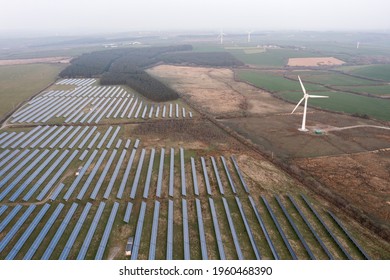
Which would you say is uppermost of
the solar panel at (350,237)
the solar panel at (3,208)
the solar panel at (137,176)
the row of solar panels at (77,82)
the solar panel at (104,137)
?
the row of solar panels at (77,82)

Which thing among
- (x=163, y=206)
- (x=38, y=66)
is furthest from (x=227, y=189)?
(x=38, y=66)

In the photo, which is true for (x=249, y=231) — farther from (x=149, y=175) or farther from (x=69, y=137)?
(x=69, y=137)

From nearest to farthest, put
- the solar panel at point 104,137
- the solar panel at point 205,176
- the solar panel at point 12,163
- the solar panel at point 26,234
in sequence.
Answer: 1. the solar panel at point 26,234
2. the solar panel at point 205,176
3. the solar panel at point 12,163
4. the solar panel at point 104,137

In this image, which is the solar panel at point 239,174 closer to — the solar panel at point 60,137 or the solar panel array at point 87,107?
the solar panel array at point 87,107

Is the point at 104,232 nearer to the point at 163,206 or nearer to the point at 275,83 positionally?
the point at 163,206

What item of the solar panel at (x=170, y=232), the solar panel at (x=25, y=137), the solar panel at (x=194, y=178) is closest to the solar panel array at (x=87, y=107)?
the solar panel at (x=25, y=137)

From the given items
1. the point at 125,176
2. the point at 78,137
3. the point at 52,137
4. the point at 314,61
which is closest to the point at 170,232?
the point at 125,176

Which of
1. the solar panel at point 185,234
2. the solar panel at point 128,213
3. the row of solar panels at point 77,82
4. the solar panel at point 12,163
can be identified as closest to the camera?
the solar panel at point 185,234
